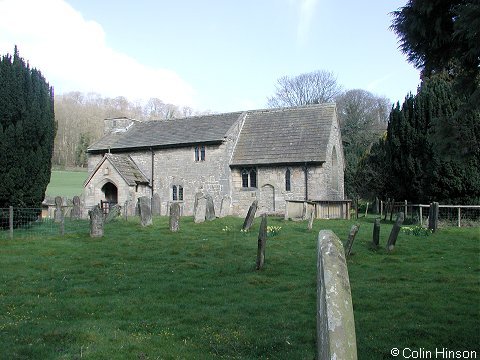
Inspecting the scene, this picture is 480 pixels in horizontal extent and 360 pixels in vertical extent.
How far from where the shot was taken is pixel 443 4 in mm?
5277

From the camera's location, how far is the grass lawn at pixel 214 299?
18.4 feet

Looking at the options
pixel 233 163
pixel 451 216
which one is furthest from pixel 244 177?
pixel 451 216

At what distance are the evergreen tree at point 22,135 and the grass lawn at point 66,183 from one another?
26866 millimetres

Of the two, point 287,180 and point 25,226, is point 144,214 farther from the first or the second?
point 287,180

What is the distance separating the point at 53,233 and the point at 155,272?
8321mm

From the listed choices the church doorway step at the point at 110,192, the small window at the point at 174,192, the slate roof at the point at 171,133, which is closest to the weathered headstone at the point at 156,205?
the small window at the point at 174,192

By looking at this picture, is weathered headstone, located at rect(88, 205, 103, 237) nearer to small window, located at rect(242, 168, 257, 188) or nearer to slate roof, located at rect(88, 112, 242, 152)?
slate roof, located at rect(88, 112, 242, 152)

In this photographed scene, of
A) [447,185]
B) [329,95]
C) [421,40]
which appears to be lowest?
[447,185]

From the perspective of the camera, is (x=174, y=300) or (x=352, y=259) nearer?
(x=174, y=300)

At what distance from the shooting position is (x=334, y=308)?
2.90 metres

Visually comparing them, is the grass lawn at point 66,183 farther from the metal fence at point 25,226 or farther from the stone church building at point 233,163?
the metal fence at point 25,226

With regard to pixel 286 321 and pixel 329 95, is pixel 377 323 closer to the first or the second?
pixel 286 321

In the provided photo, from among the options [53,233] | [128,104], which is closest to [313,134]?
[53,233]

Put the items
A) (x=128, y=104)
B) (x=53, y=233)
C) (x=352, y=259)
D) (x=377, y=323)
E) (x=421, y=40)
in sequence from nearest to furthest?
(x=421, y=40), (x=377, y=323), (x=352, y=259), (x=53, y=233), (x=128, y=104)
